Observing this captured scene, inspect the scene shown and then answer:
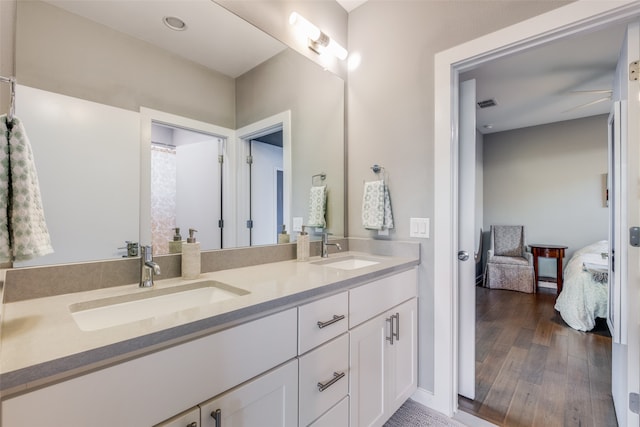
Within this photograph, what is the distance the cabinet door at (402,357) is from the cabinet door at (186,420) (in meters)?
0.96

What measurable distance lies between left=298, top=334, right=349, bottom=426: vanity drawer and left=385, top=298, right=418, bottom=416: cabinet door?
0.37 meters

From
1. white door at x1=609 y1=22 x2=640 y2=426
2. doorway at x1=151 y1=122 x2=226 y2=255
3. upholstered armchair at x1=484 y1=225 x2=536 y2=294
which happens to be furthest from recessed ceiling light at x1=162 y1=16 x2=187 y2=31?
upholstered armchair at x1=484 y1=225 x2=536 y2=294

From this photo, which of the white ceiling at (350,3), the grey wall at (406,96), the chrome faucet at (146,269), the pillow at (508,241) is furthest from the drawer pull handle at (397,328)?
the pillow at (508,241)

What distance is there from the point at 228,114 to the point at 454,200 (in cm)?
126

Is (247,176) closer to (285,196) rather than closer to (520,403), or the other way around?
(285,196)

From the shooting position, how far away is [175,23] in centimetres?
126

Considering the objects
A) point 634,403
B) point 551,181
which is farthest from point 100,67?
point 551,181

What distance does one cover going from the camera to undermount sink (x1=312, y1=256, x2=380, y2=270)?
175 cm

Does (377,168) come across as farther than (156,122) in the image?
Yes

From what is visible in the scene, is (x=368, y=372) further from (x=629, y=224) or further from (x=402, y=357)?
(x=629, y=224)

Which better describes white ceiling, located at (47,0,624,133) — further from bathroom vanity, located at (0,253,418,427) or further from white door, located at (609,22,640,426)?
bathroom vanity, located at (0,253,418,427)

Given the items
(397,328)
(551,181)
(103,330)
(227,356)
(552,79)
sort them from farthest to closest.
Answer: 1. (551,181)
2. (552,79)
3. (397,328)
4. (227,356)
5. (103,330)

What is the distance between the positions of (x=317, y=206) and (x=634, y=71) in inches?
62.8

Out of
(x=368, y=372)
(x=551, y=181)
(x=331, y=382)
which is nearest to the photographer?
(x=331, y=382)
